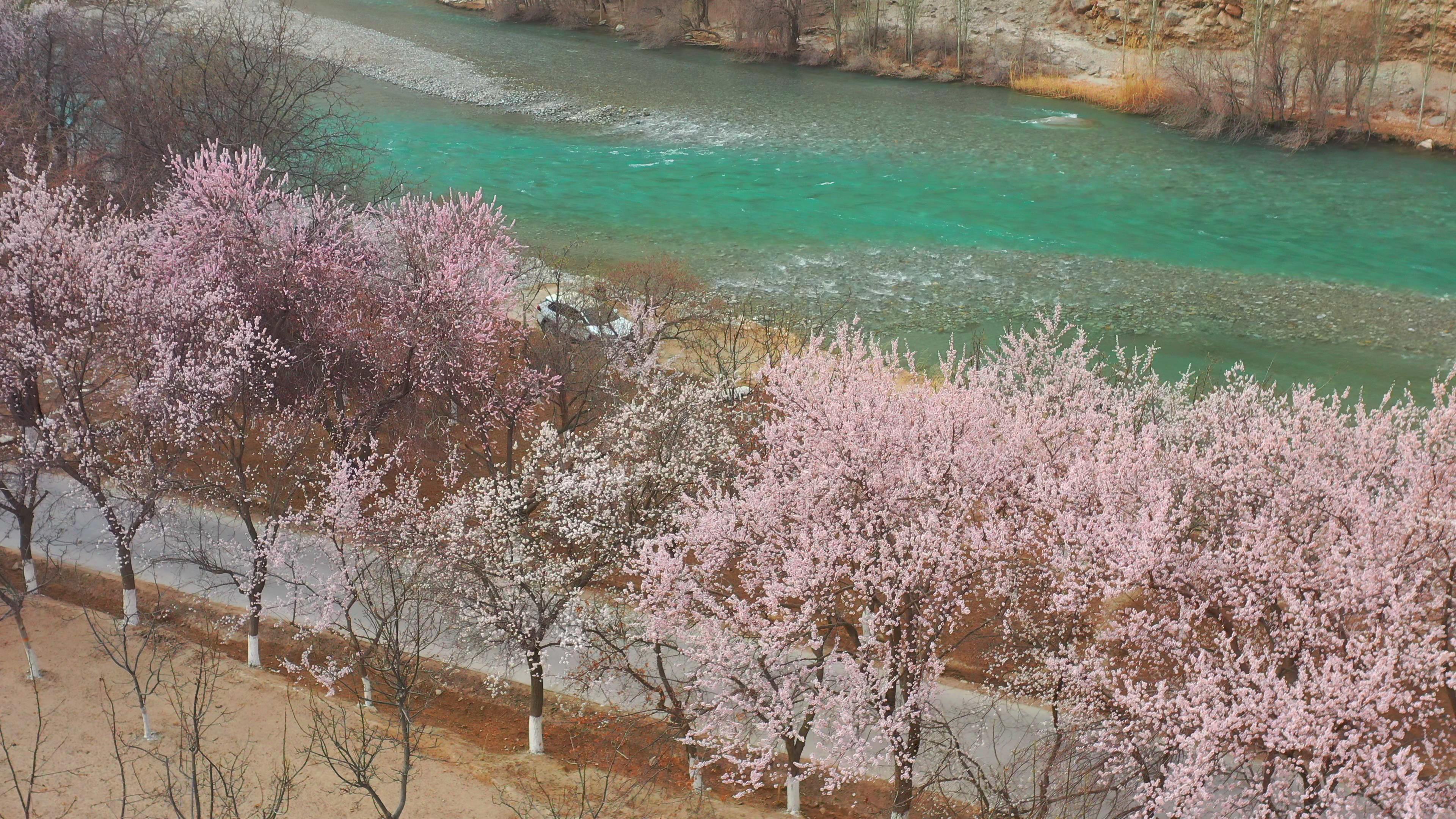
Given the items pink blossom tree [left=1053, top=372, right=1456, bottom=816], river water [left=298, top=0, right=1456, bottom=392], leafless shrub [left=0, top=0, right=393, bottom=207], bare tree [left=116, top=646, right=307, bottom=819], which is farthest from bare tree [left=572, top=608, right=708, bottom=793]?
leafless shrub [left=0, top=0, right=393, bottom=207]

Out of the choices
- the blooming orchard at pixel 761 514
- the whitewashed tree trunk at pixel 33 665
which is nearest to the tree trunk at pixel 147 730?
the whitewashed tree trunk at pixel 33 665

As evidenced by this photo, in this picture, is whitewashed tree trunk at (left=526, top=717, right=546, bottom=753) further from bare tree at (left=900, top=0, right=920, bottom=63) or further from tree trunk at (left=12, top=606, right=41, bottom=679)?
bare tree at (left=900, top=0, right=920, bottom=63)

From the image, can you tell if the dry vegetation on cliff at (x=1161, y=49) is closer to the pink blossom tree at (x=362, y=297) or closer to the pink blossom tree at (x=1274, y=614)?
the pink blossom tree at (x=362, y=297)

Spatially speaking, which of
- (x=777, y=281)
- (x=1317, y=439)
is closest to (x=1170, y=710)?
(x=1317, y=439)

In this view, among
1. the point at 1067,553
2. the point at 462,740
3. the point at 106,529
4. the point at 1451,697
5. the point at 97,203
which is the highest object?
the point at 97,203

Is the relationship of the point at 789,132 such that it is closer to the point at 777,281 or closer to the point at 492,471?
the point at 777,281

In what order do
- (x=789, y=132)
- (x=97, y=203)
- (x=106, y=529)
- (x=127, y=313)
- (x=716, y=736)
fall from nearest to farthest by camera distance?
(x=716, y=736)
(x=127, y=313)
(x=106, y=529)
(x=97, y=203)
(x=789, y=132)

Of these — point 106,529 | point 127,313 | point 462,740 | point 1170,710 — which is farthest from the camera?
point 106,529
